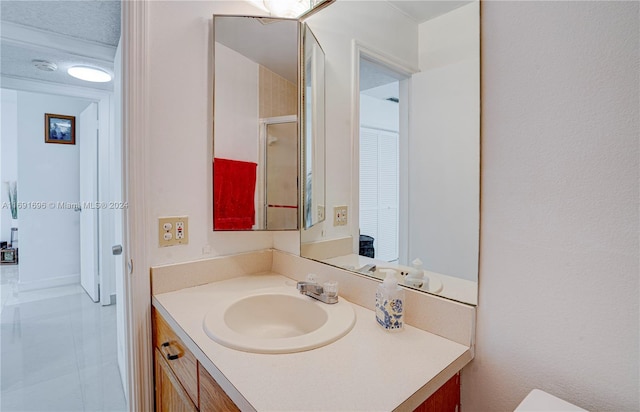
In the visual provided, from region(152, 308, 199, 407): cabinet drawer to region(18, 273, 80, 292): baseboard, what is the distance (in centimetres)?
336

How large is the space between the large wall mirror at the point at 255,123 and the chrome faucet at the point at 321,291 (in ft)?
1.15

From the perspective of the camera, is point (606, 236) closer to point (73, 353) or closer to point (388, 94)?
point (388, 94)

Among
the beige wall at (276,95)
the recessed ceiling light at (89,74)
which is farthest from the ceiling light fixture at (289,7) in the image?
the recessed ceiling light at (89,74)

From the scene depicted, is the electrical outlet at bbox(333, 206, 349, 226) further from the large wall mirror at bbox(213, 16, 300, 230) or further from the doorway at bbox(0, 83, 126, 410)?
the doorway at bbox(0, 83, 126, 410)

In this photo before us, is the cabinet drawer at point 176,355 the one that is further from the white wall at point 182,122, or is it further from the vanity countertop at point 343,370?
the white wall at point 182,122

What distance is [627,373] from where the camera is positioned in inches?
23.0

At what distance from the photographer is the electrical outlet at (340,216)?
1.22 meters

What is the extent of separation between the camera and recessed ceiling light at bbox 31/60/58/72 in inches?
85.9

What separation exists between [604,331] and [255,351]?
2.41ft

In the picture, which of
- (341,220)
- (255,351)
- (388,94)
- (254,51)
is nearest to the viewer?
(255,351)

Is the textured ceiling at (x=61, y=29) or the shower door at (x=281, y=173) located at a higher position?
the textured ceiling at (x=61, y=29)

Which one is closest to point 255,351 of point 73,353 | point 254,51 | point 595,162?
point 595,162

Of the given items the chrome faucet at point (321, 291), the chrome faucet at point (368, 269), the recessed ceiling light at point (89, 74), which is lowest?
the chrome faucet at point (321, 291)

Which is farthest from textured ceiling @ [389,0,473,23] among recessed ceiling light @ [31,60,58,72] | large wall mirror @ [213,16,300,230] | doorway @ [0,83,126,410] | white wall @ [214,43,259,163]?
recessed ceiling light @ [31,60,58,72]
